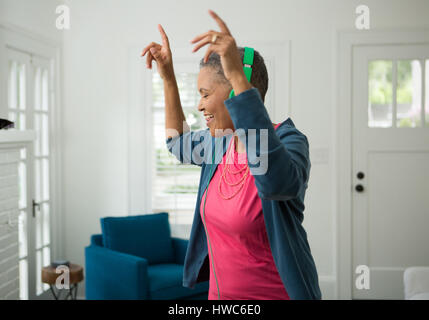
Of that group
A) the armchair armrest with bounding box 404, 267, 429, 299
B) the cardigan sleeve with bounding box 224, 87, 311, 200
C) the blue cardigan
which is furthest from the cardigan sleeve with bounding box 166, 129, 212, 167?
the armchair armrest with bounding box 404, 267, 429, 299

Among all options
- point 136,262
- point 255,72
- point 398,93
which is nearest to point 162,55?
point 255,72

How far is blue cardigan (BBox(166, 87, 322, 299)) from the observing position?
0.70 m

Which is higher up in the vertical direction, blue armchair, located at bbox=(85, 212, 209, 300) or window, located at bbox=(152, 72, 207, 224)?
window, located at bbox=(152, 72, 207, 224)

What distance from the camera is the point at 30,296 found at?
334 centimetres

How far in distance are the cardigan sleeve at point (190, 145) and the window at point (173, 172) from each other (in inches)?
108

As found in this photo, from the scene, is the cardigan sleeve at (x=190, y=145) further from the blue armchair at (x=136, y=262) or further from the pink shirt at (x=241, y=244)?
the blue armchair at (x=136, y=262)

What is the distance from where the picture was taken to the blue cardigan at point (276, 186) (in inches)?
27.4

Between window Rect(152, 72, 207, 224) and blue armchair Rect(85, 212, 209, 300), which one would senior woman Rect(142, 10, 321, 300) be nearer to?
blue armchair Rect(85, 212, 209, 300)

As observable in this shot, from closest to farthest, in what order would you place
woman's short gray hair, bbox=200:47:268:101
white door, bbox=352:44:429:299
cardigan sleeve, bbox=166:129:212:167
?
woman's short gray hair, bbox=200:47:268:101 → cardigan sleeve, bbox=166:129:212:167 → white door, bbox=352:44:429:299

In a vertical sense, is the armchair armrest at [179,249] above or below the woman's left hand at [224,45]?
below

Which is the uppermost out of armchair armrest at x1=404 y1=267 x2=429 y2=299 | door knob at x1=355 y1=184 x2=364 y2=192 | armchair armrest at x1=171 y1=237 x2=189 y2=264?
door knob at x1=355 y1=184 x2=364 y2=192

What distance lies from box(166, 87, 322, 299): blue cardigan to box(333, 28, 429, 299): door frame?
289cm

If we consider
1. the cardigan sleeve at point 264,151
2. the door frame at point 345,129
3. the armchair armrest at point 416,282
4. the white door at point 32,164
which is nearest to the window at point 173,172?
the white door at point 32,164

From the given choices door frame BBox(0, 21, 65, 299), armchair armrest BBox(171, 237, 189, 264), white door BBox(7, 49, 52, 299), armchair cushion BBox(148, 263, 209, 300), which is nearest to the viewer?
armchair cushion BBox(148, 263, 209, 300)
